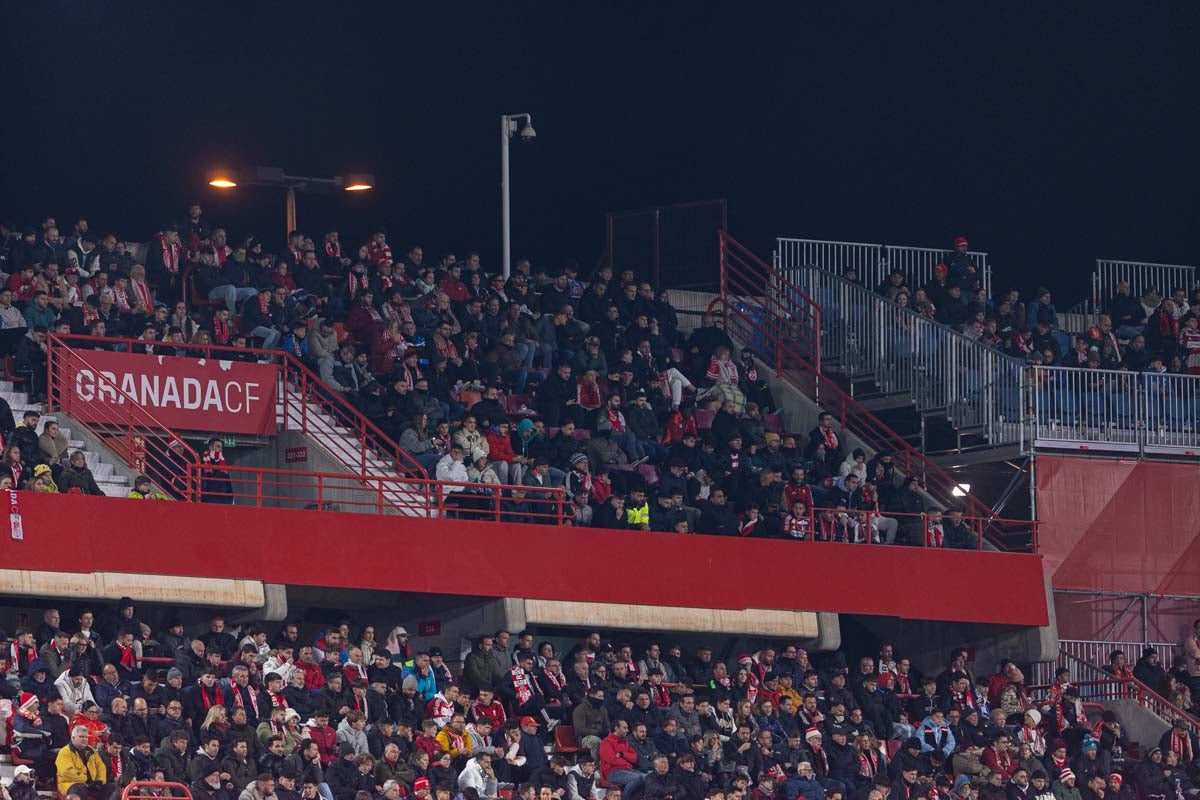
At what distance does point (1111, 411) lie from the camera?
1318 inches

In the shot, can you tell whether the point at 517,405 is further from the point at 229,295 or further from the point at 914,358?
the point at 914,358

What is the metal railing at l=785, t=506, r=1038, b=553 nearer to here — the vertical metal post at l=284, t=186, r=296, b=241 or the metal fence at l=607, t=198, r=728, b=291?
the metal fence at l=607, t=198, r=728, b=291

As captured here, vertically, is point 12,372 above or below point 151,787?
above

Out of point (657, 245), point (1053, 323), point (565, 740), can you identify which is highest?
point (657, 245)

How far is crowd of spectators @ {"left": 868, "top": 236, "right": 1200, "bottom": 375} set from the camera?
35000mm

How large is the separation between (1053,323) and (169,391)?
13.4 meters

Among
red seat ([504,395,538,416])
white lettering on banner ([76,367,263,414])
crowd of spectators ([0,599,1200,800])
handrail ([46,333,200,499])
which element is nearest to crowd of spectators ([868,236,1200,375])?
crowd of spectators ([0,599,1200,800])

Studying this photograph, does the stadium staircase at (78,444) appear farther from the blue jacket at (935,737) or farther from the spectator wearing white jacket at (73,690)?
the blue jacket at (935,737)

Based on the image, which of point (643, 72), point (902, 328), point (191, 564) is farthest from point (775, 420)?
point (191, 564)

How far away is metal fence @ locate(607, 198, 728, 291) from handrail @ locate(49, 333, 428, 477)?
26.3ft

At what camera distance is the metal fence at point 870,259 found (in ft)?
120

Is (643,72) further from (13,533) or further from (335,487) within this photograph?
(13,533)

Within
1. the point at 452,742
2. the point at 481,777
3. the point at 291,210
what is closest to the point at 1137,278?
the point at 291,210

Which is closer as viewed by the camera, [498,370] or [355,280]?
[498,370]
